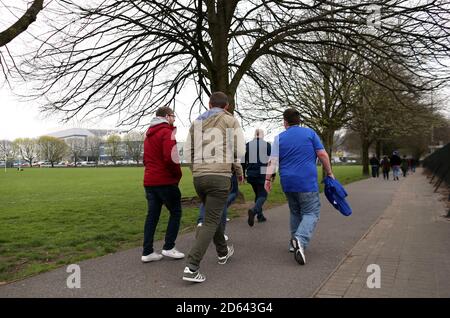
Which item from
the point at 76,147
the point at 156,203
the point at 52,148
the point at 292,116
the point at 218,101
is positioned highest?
the point at 76,147

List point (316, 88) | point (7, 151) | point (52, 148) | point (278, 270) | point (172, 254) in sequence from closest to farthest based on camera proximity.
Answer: point (278, 270) → point (172, 254) → point (316, 88) → point (7, 151) → point (52, 148)

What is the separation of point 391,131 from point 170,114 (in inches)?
1128

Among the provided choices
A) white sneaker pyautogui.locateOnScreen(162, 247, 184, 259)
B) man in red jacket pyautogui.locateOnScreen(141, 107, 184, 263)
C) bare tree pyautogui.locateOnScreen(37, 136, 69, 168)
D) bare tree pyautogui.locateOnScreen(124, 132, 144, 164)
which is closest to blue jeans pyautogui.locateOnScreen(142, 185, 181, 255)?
man in red jacket pyautogui.locateOnScreen(141, 107, 184, 263)

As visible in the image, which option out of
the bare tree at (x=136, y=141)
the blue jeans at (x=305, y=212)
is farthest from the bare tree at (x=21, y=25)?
the blue jeans at (x=305, y=212)

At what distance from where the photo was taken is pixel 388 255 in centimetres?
598

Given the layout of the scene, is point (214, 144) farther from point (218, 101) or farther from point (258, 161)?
point (258, 161)

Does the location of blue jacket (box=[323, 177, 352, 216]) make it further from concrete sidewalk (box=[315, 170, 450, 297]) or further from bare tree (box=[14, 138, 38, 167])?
bare tree (box=[14, 138, 38, 167])

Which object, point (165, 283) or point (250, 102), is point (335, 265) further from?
point (250, 102)

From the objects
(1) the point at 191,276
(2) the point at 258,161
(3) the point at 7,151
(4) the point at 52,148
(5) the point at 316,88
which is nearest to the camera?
(1) the point at 191,276

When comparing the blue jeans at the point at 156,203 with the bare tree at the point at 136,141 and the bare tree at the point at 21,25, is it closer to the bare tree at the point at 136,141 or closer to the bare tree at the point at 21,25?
the bare tree at the point at 136,141

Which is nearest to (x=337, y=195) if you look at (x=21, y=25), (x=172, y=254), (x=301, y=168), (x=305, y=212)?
(x=305, y=212)

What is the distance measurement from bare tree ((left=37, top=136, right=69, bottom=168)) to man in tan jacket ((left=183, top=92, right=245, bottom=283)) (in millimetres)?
122900

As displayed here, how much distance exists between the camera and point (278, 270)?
5172 millimetres

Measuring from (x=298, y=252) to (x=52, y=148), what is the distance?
4926 inches
